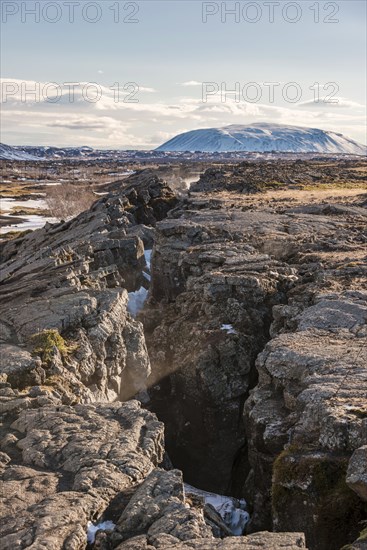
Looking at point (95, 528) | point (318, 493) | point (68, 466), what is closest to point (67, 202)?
point (68, 466)

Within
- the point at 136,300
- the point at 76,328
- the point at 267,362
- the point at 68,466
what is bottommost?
the point at 68,466

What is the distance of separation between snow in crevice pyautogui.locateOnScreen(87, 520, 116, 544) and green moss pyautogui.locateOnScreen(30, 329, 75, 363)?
8581 mm

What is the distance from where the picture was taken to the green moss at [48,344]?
67.6ft

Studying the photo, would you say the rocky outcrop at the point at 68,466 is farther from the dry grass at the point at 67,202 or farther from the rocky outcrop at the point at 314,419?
the dry grass at the point at 67,202

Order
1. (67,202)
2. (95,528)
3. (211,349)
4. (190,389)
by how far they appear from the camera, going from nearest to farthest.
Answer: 1. (95,528)
2. (211,349)
3. (190,389)
4. (67,202)

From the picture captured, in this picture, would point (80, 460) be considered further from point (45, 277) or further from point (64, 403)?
point (45, 277)

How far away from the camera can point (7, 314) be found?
25.2m

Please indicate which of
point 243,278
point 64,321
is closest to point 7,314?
point 64,321

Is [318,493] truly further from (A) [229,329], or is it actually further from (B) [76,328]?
(A) [229,329]

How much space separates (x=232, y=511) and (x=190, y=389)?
6989mm

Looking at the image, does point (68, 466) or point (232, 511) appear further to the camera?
point (232, 511)

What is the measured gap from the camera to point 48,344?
21.0 m

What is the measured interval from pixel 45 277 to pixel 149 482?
19.1 metres

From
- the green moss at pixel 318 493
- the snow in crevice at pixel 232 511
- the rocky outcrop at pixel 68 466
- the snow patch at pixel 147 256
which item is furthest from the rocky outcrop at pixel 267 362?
the rocky outcrop at pixel 68 466
